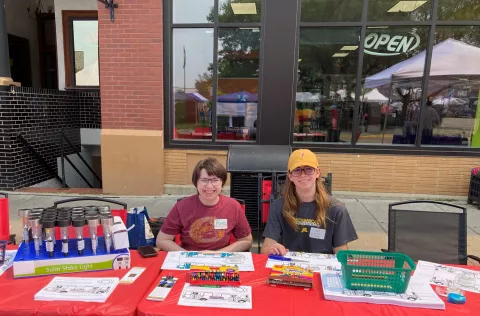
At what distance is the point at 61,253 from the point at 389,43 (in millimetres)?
6142

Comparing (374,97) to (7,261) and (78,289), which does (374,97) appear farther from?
(7,261)

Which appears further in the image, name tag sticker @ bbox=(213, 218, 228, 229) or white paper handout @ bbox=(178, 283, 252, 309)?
name tag sticker @ bbox=(213, 218, 228, 229)

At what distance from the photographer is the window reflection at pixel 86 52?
8.17 m

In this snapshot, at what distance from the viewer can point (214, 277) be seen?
1807mm

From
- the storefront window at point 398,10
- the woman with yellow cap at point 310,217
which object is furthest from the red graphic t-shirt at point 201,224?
the storefront window at point 398,10

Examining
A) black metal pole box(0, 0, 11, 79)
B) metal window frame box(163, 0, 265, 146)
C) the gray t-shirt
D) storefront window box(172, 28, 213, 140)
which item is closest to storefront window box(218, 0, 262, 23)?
metal window frame box(163, 0, 265, 146)

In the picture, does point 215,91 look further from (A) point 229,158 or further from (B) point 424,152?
(B) point 424,152

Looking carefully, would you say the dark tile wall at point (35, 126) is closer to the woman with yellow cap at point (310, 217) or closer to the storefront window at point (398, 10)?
the woman with yellow cap at point (310, 217)

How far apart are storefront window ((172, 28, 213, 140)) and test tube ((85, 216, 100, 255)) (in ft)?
14.6

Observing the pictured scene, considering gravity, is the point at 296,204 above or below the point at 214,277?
above

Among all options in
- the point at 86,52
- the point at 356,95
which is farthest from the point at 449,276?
the point at 86,52

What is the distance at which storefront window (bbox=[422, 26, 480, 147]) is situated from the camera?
5.93m

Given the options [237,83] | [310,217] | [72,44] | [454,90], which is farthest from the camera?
[72,44]

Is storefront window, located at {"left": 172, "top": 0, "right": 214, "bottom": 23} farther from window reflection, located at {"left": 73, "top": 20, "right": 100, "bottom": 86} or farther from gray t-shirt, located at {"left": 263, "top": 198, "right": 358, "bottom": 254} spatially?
gray t-shirt, located at {"left": 263, "top": 198, "right": 358, "bottom": 254}
